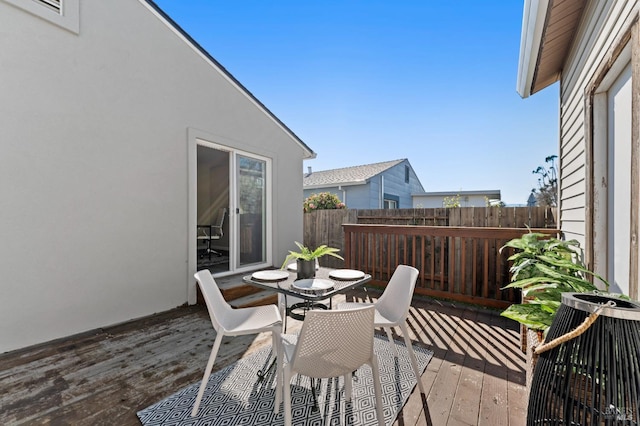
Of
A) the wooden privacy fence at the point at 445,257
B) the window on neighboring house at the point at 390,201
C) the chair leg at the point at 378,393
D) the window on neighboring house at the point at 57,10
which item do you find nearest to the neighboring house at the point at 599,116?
the wooden privacy fence at the point at 445,257

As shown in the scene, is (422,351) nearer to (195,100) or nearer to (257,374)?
(257,374)

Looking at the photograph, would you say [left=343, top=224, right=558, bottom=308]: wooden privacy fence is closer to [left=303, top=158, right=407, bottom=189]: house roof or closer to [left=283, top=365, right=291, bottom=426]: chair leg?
[left=283, top=365, right=291, bottom=426]: chair leg

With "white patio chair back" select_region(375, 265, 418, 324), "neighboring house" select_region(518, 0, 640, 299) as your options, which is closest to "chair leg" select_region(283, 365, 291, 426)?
"white patio chair back" select_region(375, 265, 418, 324)

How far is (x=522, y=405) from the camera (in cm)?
177

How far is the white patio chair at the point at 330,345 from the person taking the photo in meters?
1.31

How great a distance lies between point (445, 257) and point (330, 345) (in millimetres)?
3717

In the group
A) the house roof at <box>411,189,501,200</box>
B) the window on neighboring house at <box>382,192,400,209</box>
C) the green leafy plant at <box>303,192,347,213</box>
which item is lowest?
the green leafy plant at <box>303,192,347,213</box>

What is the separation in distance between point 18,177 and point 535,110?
8166mm

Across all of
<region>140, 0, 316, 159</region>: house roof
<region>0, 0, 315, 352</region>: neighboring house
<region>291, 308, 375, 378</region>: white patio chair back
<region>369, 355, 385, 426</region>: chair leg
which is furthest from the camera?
<region>140, 0, 316, 159</region>: house roof

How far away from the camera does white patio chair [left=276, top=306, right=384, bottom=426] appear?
131cm

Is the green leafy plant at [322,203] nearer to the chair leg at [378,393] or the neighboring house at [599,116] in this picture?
the neighboring house at [599,116]

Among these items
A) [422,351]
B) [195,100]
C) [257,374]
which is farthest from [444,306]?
[195,100]

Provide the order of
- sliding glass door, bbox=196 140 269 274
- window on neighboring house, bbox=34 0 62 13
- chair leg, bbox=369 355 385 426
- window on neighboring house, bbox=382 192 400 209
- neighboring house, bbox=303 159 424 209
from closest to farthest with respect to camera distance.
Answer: chair leg, bbox=369 355 385 426 < window on neighboring house, bbox=34 0 62 13 < sliding glass door, bbox=196 140 269 274 < neighboring house, bbox=303 159 424 209 < window on neighboring house, bbox=382 192 400 209

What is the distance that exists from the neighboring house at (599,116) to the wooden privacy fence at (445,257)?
84 cm
